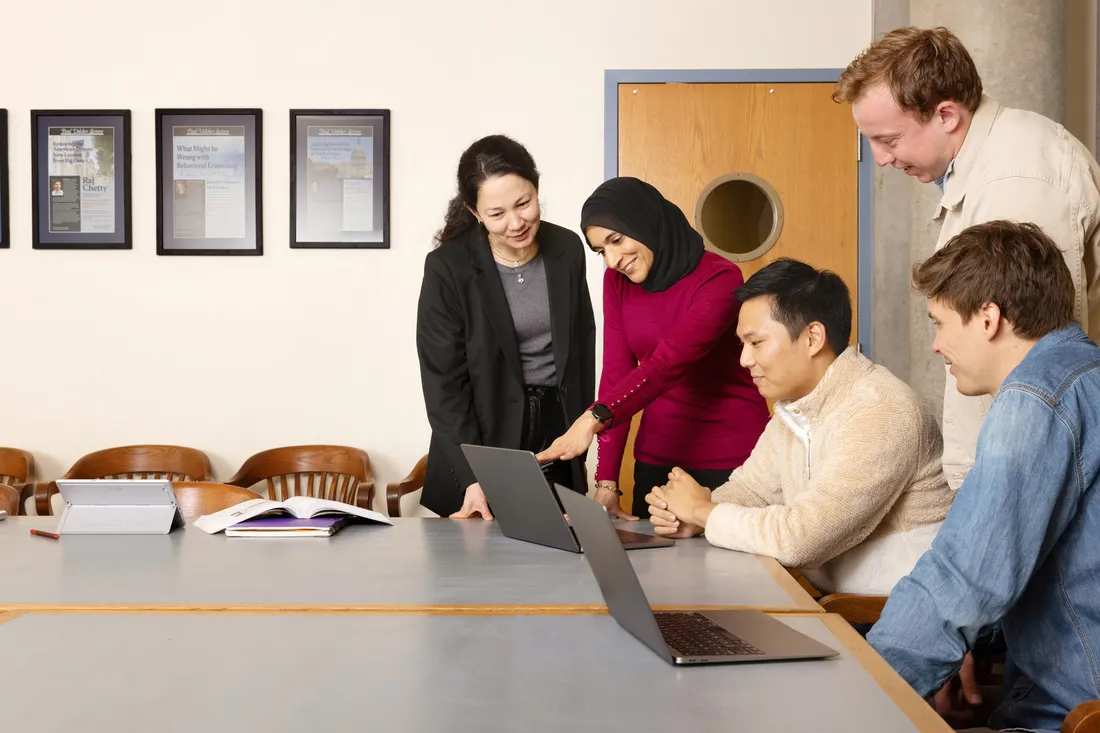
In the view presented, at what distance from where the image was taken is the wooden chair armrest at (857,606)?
1717 mm

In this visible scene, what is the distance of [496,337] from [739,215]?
1695 millimetres

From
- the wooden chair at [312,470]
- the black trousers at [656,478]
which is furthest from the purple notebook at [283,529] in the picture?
the wooden chair at [312,470]

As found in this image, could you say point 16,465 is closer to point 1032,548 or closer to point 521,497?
point 521,497

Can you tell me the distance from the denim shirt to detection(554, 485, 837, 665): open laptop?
170 millimetres

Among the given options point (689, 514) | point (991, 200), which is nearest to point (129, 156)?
point (689, 514)

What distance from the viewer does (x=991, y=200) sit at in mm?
1774

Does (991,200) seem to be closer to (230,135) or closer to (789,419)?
(789,419)

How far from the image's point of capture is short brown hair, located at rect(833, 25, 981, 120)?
1.79m

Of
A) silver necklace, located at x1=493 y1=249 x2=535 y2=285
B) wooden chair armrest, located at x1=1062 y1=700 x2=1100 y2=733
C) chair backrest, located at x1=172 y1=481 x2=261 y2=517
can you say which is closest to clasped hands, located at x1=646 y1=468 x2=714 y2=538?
silver necklace, located at x1=493 y1=249 x2=535 y2=285

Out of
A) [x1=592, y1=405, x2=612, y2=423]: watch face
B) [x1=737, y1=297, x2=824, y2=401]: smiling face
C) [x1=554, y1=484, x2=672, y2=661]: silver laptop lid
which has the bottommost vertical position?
[x1=554, y1=484, x2=672, y2=661]: silver laptop lid

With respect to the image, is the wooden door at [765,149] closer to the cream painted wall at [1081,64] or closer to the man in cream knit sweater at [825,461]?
the cream painted wall at [1081,64]

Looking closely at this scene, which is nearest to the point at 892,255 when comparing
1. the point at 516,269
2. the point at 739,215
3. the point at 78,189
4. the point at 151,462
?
the point at 739,215

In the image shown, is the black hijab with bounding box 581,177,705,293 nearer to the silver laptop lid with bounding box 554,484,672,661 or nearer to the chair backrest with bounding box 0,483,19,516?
the silver laptop lid with bounding box 554,484,672,661

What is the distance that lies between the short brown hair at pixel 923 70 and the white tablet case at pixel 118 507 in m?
1.63
